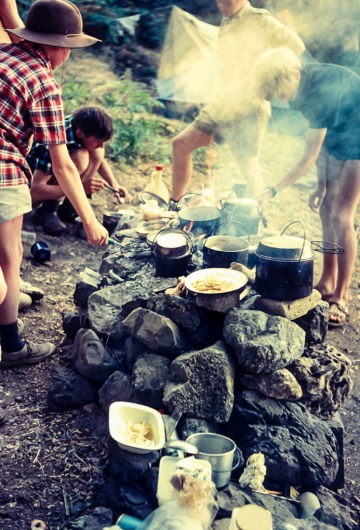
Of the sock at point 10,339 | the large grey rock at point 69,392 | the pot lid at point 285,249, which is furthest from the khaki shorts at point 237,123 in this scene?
the large grey rock at point 69,392

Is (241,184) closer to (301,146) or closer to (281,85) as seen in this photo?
(281,85)

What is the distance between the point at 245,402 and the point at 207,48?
8439mm

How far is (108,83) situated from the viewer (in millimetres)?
10312

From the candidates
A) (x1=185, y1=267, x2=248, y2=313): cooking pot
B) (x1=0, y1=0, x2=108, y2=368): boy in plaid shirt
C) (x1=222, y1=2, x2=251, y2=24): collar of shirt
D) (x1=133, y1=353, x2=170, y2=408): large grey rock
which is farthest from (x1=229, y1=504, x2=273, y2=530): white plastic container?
(x1=222, y1=2, x2=251, y2=24): collar of shirt

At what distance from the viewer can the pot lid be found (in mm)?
3727

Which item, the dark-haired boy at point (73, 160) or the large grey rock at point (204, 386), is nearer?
the large grey rock at point (204, 386)

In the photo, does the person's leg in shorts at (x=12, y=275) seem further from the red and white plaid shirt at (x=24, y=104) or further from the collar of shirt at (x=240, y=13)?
the collar of shirt at (x=240, y=13)

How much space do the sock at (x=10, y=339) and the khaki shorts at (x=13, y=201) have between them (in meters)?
0.81

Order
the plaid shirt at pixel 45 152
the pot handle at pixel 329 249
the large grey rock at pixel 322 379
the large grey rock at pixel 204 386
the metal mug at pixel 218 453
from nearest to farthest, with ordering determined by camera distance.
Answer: the metal mug at pixel 218 453, the large grey rock at pixel 204 386, the large grey rock at pixel 322 379, the pot handle at pixel 329 249, the plaid shirt at pixel 45 152

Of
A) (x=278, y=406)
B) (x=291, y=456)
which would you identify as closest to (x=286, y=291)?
(x=278, y=406)

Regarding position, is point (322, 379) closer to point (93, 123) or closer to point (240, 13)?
point (93, 123)

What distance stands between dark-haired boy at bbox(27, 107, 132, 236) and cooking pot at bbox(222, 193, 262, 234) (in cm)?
172

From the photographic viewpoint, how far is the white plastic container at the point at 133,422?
3.08 metres

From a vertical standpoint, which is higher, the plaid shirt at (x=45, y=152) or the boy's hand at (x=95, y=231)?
the boy's hand at (x=95, y=231)
